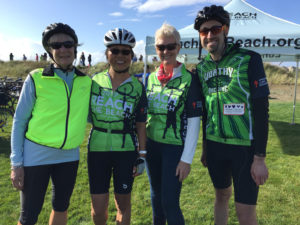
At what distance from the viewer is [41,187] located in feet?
6.75

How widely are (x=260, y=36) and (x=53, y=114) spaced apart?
19.9 feet

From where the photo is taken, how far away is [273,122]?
10188 millimetres

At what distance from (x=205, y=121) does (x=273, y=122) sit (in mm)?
9161

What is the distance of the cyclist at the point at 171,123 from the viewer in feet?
7.18

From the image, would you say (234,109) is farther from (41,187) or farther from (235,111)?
(41,187)

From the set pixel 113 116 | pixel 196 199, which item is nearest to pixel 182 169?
pixel 113 116

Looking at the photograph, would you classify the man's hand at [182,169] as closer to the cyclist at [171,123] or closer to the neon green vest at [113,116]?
the cyclist at [171,123]

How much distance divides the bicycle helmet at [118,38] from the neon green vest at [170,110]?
579 millimetres

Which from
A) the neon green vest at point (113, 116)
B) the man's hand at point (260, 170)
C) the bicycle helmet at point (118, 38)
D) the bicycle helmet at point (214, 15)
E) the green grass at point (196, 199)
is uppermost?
the bicycle helmet at point (214, 15)

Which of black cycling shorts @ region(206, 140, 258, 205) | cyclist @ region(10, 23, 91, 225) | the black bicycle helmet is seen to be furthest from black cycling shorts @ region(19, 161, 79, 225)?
black cycling shorts @ region(206, 140, 258, 205)

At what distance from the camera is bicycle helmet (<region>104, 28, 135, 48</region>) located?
229 centimetres

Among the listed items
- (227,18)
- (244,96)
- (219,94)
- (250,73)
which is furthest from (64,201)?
(227,18)

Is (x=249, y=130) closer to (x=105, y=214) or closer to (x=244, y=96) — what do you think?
(x=244, y=96)

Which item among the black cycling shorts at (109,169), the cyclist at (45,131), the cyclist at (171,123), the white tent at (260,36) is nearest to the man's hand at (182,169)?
the cyclist at (171,123)
